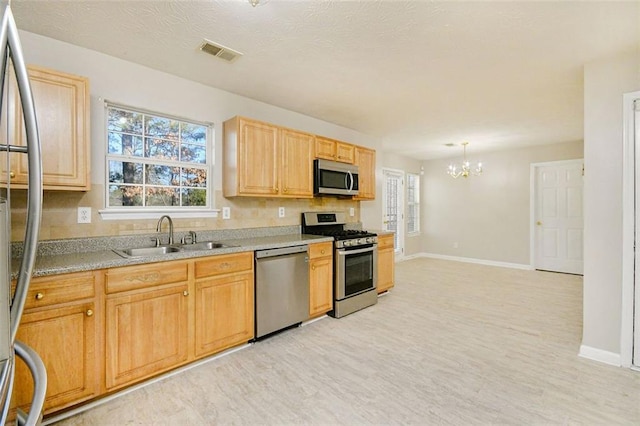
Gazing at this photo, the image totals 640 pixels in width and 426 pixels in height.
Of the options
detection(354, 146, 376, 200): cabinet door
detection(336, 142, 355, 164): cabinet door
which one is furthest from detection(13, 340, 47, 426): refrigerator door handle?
detection(354, 146, 376, 200): cabinet door

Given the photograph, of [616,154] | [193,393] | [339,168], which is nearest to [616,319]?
[616,154]

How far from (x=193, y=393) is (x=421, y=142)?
5.21m

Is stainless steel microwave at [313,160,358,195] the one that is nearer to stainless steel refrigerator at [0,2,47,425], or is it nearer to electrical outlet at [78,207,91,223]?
electrical outlet at [78,207,91,223]

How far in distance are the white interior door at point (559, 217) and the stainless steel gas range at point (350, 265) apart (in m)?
4.10

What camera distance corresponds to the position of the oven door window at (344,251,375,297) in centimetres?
358

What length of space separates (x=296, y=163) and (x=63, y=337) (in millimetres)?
2519

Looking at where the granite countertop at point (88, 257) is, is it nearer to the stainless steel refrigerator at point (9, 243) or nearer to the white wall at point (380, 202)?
the stainless steel refrigerator at point (9, 243)

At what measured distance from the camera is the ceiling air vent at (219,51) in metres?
2.32

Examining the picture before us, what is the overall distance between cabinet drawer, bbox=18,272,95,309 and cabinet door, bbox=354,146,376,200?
10.9ft

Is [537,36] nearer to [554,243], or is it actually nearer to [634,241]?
[634,241]

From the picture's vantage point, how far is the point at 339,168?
3959mm

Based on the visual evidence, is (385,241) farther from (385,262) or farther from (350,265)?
(350,265)

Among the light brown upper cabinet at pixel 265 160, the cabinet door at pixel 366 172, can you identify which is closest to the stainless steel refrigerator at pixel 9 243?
the light brown upper cabinet at pixel 265 160

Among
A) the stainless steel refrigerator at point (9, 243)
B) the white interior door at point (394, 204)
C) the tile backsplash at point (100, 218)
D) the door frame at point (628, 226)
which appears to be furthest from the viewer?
the white interior door at point (394, 204)
